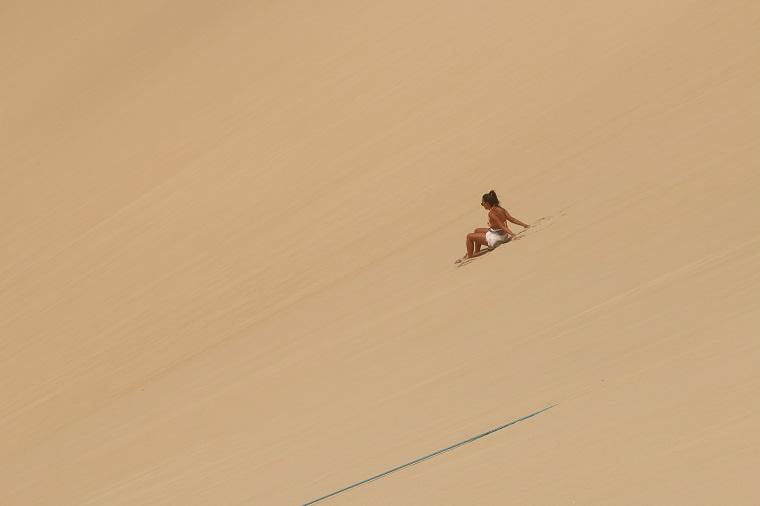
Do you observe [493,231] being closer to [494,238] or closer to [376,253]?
[494,238]

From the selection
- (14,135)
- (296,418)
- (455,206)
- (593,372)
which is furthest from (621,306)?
(14,135)

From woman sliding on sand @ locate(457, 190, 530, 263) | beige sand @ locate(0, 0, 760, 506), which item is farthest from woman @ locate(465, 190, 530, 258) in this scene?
beige sand @ locate(0, 0, 760, 506)

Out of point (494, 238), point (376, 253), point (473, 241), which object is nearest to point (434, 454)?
point (494, 238)

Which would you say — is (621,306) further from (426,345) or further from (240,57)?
(240,57)

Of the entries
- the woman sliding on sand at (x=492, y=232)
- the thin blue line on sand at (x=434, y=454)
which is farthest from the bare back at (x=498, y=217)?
the thin blue line on sand at (x=434, y=454)

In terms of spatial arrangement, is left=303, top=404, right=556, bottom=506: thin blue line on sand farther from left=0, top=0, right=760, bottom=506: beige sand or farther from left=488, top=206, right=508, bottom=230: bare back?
left=488, top=206, right=508, bottom=230: bare back

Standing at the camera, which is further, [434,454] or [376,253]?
[376,253]
